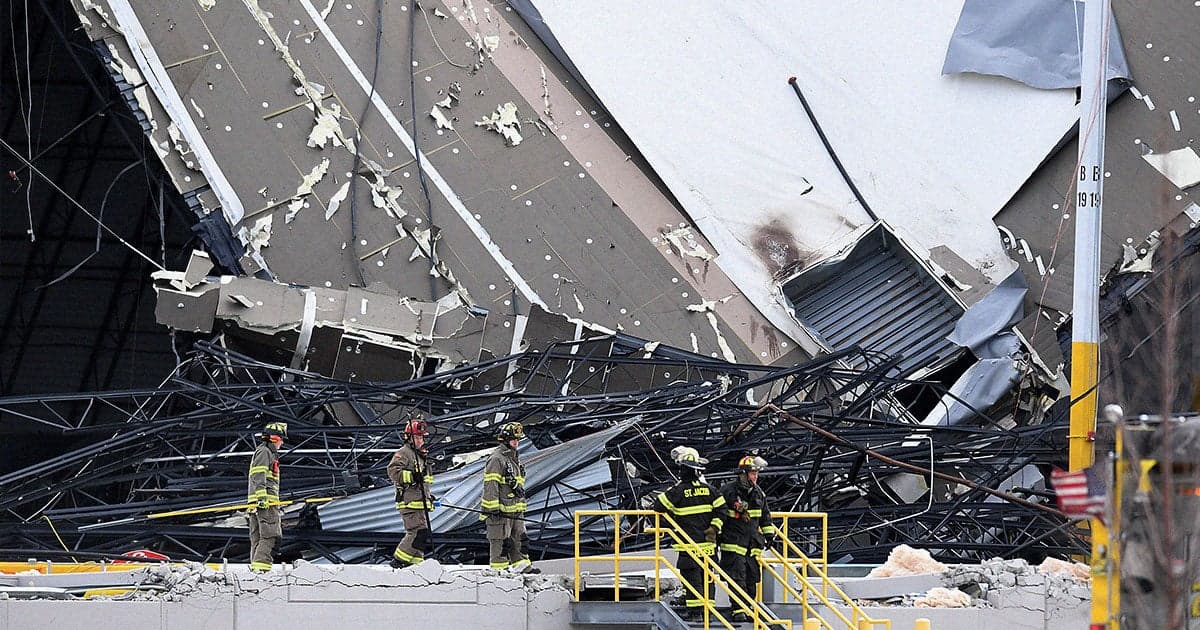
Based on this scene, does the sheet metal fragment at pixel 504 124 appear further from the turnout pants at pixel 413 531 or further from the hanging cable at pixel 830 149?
the turnout pants at pixel 413 531

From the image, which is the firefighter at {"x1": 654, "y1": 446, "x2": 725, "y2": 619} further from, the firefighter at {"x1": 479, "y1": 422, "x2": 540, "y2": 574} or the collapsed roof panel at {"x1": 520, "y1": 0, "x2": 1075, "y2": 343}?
the collapsed roof panel at {"x1": 520, "y1": 0, "x2": 1075, "y2": 343}

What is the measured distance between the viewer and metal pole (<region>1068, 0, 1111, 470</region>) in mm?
14461

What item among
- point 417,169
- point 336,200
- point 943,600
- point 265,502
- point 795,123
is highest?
point 795,123

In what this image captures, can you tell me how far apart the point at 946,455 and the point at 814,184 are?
496 cm

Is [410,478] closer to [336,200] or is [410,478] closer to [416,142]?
[336,200]

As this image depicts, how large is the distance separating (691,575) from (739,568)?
38 centimetres

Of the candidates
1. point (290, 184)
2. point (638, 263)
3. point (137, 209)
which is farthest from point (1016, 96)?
point (137, 209)

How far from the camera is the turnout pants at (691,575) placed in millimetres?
11695

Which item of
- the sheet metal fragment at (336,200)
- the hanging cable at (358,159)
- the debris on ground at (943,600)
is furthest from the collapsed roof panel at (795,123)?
the debris on ground at (943,600)

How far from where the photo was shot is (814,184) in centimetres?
2070

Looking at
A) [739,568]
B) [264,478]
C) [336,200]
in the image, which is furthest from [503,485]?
[336,200]

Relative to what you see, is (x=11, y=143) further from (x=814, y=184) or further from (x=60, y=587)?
(x=60, y=587)

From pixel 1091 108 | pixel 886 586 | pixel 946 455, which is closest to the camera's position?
pixel 886 586

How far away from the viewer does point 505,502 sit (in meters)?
12.5
